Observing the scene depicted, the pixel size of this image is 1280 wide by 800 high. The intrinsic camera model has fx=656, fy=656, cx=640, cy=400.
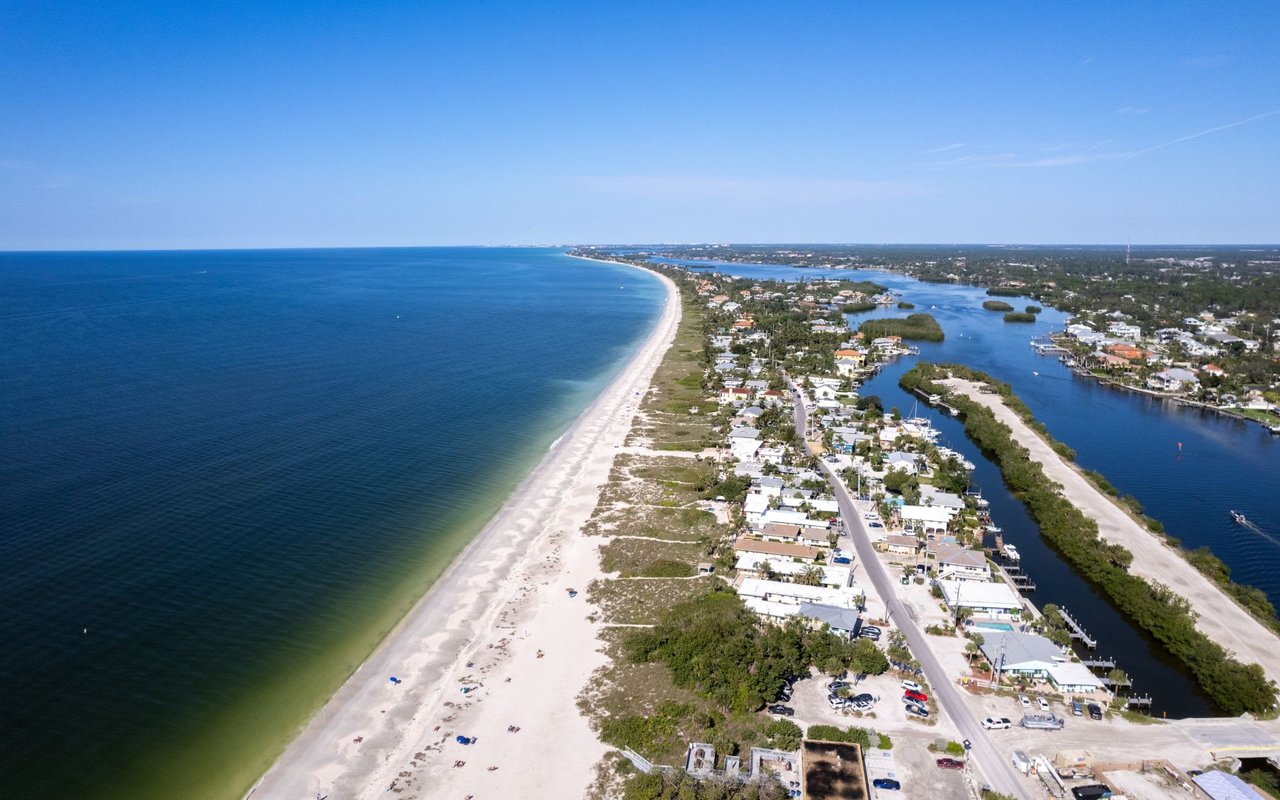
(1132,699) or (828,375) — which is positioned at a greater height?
(828,375)

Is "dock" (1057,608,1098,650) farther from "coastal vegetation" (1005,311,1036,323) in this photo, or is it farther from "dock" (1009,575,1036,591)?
"coastal vegetation" (1005,311,1036,323)

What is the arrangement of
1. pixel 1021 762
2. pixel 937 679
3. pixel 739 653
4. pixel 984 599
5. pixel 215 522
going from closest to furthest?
pixel 1021 762
pixel 739 653
pixel 937 679
pixel 984 599
pixel 215 522

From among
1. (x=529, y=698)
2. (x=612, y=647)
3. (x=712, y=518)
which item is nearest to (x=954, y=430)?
(x=712, y=518)

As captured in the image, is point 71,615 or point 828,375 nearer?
point 71,615

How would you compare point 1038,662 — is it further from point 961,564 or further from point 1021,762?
point 961,564

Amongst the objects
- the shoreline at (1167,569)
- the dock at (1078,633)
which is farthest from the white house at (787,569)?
the shoreline at (1167,569)

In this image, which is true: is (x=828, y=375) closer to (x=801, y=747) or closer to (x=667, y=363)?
(x=667, y=363)

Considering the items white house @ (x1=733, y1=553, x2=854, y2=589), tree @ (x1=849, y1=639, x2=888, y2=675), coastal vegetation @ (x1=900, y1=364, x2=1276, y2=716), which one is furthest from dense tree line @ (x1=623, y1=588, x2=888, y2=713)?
A: coastal vegetation @ (x1=900, y1=364, x2=1276, y2=716)

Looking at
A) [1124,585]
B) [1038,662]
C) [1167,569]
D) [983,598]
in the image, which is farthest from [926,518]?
[1038,662]
